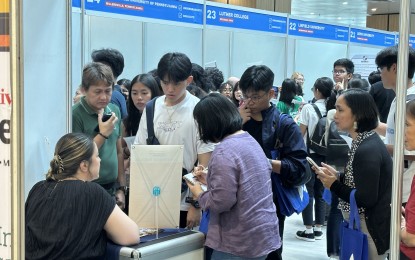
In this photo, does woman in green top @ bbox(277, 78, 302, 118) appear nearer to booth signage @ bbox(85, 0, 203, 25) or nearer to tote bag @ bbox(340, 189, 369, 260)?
booth signage @ bbox(85, 0, 203, 25)

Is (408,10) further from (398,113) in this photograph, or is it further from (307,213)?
(307,213)

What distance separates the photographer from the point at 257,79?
2.91 metres

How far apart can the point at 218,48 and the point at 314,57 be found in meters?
2.78

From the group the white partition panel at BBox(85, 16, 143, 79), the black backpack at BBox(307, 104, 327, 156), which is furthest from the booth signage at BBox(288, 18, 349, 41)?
the black backpack at BBox(307, 104, 327, 156)

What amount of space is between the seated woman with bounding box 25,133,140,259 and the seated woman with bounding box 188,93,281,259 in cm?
40

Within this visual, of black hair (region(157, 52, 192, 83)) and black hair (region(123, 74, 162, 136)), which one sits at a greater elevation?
black hair (region(157, 52, 192, 83))

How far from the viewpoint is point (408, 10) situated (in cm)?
131

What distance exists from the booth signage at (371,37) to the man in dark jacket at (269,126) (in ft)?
26.1

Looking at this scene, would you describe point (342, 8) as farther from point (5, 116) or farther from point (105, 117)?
point (5, 116)

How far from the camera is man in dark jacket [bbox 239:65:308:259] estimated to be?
291 cm

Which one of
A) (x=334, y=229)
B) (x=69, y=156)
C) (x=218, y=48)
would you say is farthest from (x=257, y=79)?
(x=218, y=48)

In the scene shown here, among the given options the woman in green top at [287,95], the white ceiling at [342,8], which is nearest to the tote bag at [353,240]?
the woman in green top at [287,95]

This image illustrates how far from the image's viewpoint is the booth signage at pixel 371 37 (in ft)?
34.5

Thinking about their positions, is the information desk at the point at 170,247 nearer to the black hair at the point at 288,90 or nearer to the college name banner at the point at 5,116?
the college name banner at the point at 5,116
